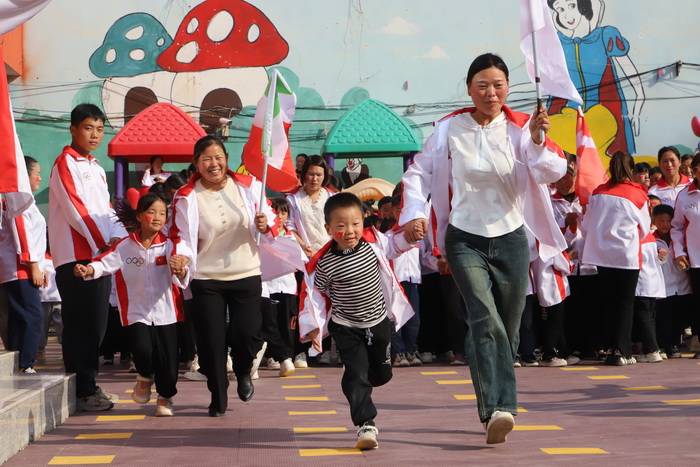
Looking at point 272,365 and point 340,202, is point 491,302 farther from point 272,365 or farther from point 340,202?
point 272,365

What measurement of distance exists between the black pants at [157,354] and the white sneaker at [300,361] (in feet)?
11.5

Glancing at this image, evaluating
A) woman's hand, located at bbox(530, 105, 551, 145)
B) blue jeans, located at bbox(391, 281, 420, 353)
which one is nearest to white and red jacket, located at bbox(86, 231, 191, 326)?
woman's hand, located at bbox(530, 105, 551, 145)

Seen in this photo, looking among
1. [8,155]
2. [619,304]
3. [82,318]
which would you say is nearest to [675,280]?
[619,304]

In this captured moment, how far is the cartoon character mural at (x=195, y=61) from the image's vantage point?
23172 mm

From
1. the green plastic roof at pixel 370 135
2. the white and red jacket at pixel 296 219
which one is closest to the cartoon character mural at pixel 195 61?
the green plastic roof at pixel 370 135

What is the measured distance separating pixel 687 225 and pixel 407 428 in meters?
A: 5.33

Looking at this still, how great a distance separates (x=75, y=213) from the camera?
6824 millimetres

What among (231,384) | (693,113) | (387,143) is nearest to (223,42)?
(387,143)

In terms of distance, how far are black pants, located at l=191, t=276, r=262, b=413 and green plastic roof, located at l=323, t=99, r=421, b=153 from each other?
13487mm

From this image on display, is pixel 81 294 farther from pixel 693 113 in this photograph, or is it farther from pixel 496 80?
pixel 693 113

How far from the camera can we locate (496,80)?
18.4 feet

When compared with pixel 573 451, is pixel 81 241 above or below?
above

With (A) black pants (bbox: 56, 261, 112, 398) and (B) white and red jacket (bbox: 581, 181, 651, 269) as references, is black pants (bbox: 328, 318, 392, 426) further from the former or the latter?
(B) white and red jacket (bbox: 581, 181, 651, 269)

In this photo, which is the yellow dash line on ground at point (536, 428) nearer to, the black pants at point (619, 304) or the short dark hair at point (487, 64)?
the short dark hair at point (487, 64)
